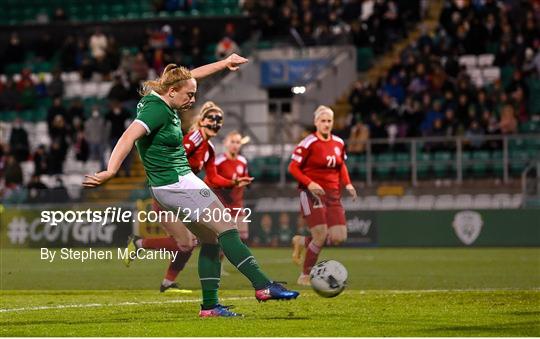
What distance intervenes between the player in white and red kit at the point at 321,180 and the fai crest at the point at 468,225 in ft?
35.3

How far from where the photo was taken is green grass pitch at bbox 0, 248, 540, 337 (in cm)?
1025

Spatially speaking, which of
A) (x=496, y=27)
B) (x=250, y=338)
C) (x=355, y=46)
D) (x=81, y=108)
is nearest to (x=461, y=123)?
(x=496, y=27)

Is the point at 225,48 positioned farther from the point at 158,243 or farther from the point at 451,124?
the point at 158,243

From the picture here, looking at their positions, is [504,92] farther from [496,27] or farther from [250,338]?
[250,338]

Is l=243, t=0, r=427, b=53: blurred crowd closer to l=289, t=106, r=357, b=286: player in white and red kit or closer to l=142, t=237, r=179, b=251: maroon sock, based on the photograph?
l=289, t=106, r=357, b=286: player in white and red kit

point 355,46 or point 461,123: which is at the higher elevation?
point 355,46

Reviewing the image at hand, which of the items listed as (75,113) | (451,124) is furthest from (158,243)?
(75,113)

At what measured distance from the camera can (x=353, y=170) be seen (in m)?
29.8

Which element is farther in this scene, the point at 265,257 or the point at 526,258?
the point at 265,257

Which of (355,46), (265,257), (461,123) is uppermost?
(355,46)

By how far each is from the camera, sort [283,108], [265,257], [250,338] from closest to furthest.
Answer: [250,338] → [265,257] → [283,108]

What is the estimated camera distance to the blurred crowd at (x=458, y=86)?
29078mm

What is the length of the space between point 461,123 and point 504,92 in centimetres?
141

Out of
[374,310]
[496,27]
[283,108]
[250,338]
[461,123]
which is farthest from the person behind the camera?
[283,108]
